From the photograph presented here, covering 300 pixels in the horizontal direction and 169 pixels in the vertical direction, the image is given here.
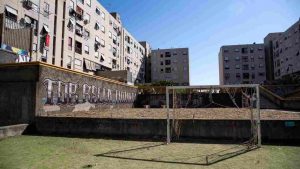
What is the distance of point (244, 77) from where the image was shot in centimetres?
8081

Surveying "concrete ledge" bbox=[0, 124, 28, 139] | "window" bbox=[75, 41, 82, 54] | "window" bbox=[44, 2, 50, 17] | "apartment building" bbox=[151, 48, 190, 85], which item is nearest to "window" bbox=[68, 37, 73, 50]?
"window" bbox=[75, 41, 82, 54]

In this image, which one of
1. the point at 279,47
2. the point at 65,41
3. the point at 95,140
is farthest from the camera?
the point at 279,47

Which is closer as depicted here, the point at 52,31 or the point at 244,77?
the point at 52,31

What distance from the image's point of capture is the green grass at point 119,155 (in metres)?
6.95

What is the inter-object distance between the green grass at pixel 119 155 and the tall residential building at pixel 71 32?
16.2 meters

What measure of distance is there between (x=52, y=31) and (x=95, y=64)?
13407 mm

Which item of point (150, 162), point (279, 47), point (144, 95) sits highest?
point (279, 47)

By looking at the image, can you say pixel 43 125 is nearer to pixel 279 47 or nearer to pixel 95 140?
pixel 95 140

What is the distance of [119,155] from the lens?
820 cm

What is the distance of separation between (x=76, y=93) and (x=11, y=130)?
7706 mm

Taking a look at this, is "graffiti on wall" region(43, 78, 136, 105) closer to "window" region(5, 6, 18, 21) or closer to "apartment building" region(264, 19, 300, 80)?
"window" region(5, 6, 18, 21)

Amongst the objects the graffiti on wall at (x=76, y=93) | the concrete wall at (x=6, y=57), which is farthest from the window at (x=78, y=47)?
the concrete wall at (x=6, y=57)

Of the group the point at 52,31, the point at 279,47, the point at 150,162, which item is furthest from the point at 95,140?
the point at 279,47

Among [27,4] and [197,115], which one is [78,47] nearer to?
[27,4]
